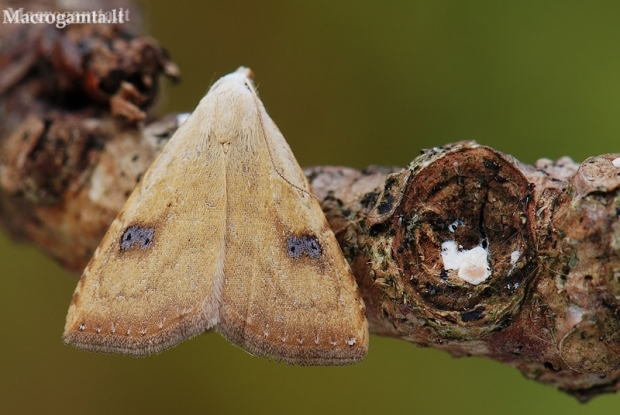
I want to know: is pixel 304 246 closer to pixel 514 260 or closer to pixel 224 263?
pixel 224 263

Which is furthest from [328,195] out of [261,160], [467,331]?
[467,331]

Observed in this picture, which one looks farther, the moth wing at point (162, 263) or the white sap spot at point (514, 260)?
the moth wing at point (162, 263)

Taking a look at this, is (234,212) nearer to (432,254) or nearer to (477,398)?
(432,254)

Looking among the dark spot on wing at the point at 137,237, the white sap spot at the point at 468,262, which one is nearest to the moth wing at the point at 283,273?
the dark spot on wing at the point at 137,237

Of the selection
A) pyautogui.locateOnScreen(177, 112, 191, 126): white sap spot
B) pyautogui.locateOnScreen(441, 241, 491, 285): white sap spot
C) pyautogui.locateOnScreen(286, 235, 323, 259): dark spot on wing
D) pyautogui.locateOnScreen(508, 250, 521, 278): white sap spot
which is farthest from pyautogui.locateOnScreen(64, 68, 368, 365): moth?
pyautogui.locateOnScreen(508, 250, 521, 278): white sap spot

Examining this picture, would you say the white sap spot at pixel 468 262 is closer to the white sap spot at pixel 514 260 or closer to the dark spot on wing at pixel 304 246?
the white sap spot at pixel 514 260

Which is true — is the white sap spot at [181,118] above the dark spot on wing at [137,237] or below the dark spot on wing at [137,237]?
above

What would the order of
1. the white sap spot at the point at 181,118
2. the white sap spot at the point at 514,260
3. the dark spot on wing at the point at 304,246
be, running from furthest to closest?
the white sap spot at the point at 181,118 < the dark spot on wing at the point at 304,246 < the white sap spot at the point at 514,260
